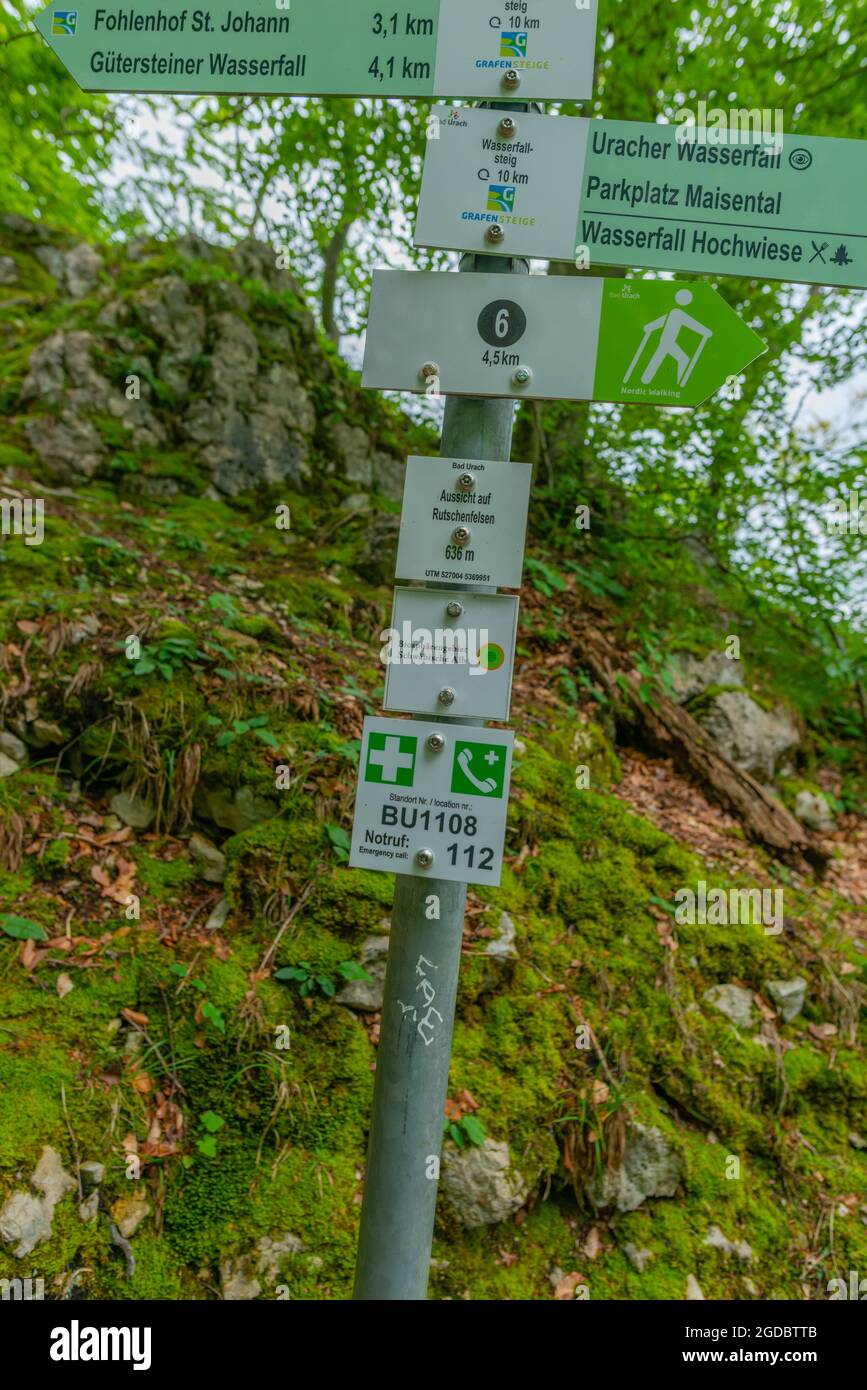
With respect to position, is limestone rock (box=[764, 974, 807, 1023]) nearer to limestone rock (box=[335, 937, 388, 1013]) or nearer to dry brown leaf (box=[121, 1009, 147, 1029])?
limestone rock (box=[335, 937, 388, 1013])

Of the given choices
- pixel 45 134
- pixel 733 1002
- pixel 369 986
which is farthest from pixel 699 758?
pixel 45 134

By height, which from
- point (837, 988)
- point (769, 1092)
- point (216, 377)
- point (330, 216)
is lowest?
point (769, 1092)

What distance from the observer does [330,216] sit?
27.6ft

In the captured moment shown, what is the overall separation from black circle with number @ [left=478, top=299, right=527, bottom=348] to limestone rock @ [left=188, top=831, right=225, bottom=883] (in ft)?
9.56

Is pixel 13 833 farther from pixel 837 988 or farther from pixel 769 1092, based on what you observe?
pixel 837 988

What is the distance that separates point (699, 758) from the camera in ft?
19.4

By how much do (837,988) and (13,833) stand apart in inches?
178

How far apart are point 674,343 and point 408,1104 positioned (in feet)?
6.66

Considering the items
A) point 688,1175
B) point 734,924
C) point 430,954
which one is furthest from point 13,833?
point 734,924

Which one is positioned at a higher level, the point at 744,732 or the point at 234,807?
the point at 744,732

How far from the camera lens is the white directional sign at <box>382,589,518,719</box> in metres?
1.81

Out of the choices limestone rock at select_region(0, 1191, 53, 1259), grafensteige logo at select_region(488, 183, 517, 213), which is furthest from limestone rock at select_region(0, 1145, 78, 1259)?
grafensteige logo at select_region(488, 183, 517, 213)

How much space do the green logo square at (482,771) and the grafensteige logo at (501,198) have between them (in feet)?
4.45

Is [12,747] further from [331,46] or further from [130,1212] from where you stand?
[331,46]
